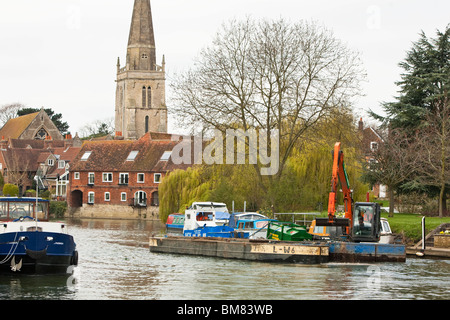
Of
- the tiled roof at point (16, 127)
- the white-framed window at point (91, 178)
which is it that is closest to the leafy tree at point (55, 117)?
the tiled roof at point (16, 127)

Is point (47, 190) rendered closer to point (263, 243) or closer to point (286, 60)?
point (286, 60)

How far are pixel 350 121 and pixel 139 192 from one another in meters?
43.9

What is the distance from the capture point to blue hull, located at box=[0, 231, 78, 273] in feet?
100

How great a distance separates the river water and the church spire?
9597 cm

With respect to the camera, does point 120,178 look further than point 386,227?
Yes

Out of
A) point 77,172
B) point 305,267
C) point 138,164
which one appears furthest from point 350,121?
point 77,172

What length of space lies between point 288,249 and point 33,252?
12382 mm

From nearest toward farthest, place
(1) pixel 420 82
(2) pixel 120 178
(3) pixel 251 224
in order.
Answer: (3) pixel 251 224, (1) pixel 420 82, (2) pixel 120 178

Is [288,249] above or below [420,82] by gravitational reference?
below

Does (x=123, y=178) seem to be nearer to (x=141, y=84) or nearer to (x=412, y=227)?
(x=141, y=84)

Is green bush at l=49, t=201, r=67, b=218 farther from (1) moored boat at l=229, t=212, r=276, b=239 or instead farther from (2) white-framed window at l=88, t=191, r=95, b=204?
(1) moored boat at l=229, t=212, r=276, b=239

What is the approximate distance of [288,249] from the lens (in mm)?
36969

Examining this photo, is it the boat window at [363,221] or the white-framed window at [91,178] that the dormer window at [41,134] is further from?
the boat window at [363,221]

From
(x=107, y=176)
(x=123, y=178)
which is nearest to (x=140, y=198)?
(x=123, y=178)
